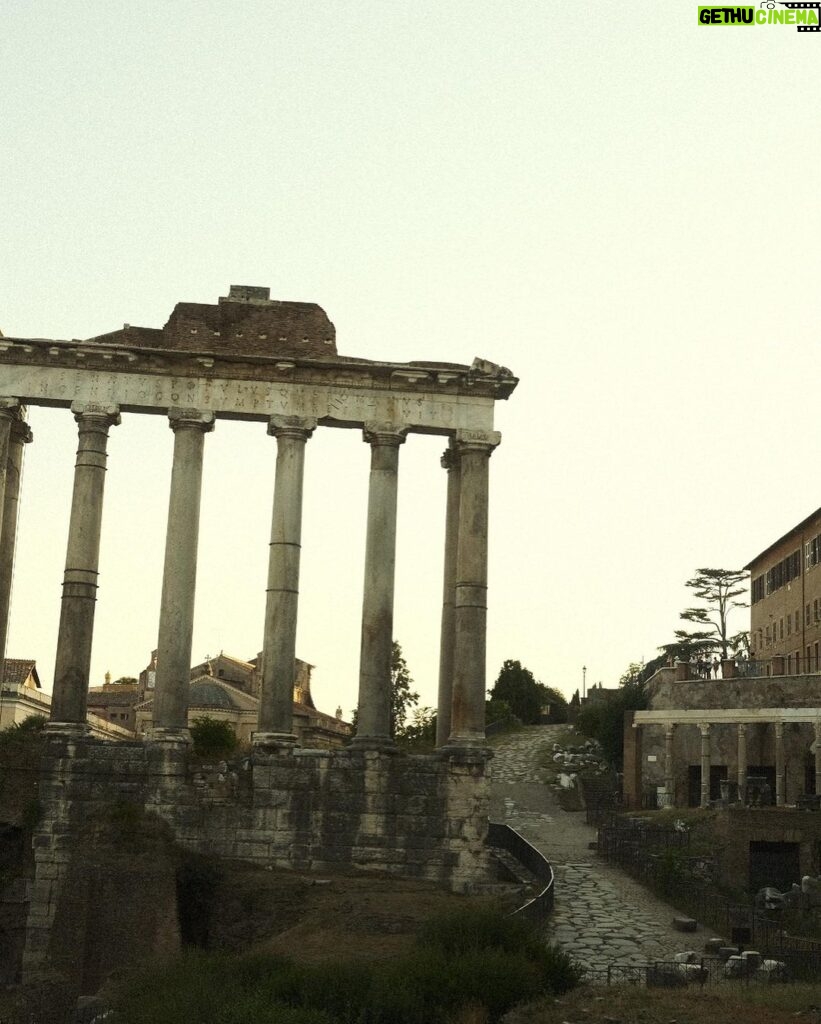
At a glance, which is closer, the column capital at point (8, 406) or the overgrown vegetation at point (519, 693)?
the column capital at point (8, 406)

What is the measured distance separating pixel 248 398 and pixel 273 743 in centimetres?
661

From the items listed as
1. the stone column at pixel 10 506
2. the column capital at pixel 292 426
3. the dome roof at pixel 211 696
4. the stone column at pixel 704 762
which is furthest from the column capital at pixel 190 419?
the dome roof at pixel 211 696

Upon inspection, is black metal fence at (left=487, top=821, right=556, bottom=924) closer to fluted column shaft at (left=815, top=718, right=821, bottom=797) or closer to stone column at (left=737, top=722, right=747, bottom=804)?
fluted column shaft at (left=815, top=718, right=821, bottom=797)

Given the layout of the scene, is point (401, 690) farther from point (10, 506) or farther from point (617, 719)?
point (10, 506)

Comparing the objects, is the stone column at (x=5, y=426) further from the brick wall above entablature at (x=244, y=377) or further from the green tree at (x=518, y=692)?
the green tree at (x=518, y=692)

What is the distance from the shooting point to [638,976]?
1823 cm

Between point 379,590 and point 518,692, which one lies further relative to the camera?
point 518,692

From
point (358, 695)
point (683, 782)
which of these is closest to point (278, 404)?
point (358, 695)

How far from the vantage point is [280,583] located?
24469 mm

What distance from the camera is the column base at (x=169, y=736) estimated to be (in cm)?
2350

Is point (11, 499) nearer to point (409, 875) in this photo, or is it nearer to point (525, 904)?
point (409, 875)

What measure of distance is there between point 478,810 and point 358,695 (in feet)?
9.91

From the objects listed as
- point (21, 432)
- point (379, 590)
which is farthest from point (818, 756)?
point (21, 432)

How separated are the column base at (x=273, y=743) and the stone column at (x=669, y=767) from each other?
20.4 metres
